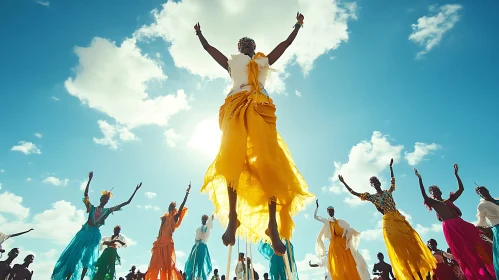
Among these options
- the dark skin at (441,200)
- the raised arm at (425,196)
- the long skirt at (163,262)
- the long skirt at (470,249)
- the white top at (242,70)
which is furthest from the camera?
the long skirt at (163,262)

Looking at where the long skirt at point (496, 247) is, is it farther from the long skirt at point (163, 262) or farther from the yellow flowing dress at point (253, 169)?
the long skirt at point (163, 262)

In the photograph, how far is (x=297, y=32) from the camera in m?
3.97

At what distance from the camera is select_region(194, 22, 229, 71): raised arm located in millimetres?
3758

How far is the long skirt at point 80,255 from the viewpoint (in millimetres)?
7590

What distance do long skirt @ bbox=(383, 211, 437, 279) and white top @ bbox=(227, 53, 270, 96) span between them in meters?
5.62

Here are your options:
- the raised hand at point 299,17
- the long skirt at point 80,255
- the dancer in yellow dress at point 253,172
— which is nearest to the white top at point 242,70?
the dancer in yellow dress at point 253,172

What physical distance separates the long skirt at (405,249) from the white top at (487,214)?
128 cm

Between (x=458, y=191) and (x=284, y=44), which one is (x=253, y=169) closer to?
(x=284, y=44)

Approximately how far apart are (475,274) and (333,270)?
3.32m

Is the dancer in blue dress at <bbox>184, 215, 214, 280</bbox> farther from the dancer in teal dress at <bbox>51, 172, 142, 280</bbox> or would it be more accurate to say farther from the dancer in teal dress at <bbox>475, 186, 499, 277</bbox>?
the dancer in teal dress at <bbox>475, 186, 499, 277</bbox>

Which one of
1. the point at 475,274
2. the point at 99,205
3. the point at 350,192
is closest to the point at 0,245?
the point at 99,205

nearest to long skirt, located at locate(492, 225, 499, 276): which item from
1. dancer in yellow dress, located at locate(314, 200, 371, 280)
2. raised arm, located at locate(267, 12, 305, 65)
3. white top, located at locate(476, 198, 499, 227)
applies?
white top, located at locate(476, 198, 499, 227)

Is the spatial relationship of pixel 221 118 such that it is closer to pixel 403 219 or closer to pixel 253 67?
pixel 253 67

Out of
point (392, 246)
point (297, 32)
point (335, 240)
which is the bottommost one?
point (392, 246)
